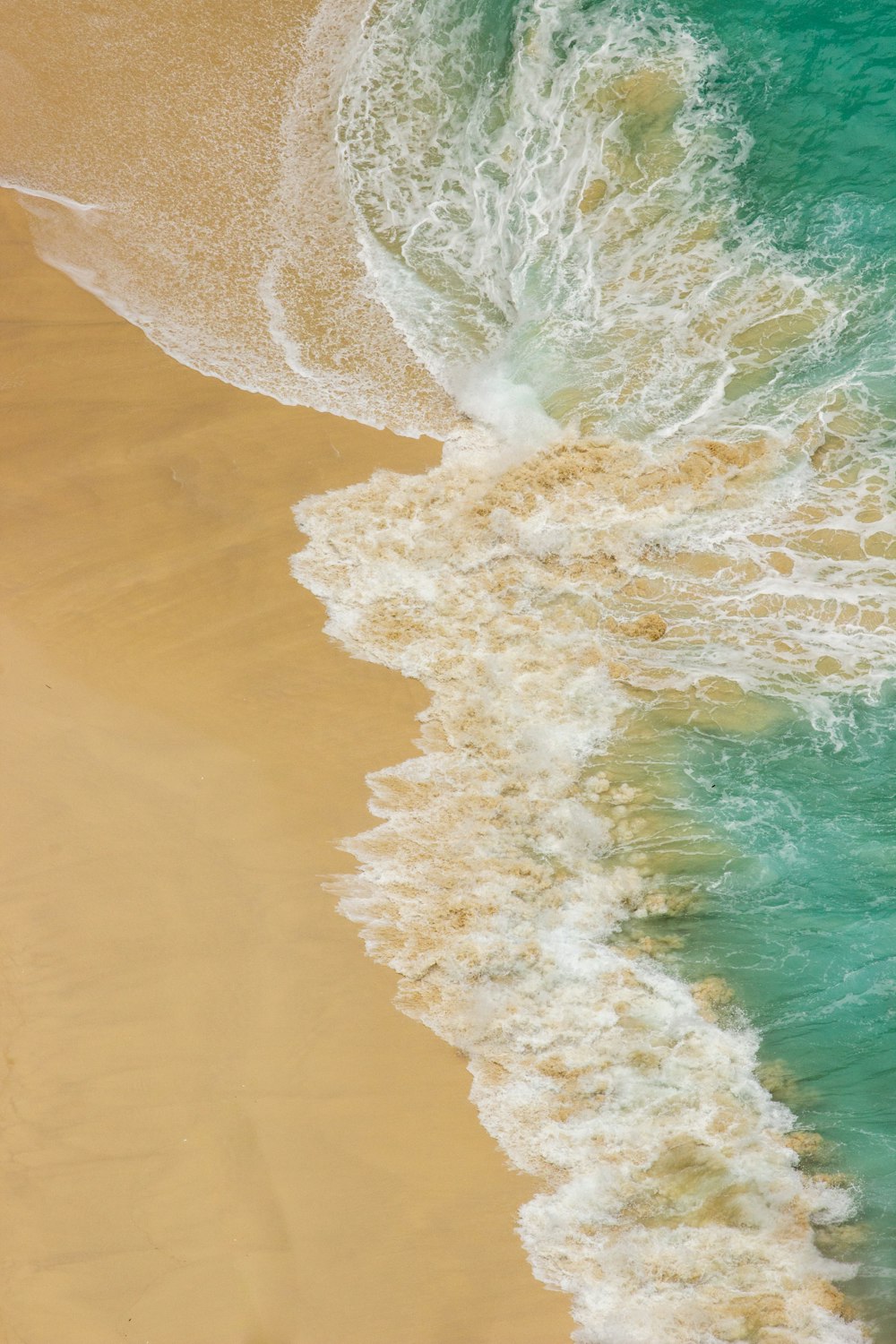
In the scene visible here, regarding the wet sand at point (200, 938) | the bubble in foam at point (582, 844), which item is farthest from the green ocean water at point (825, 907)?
the wet sand at point (200, 938)

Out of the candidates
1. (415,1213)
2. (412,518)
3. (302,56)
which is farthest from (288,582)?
(302,56)

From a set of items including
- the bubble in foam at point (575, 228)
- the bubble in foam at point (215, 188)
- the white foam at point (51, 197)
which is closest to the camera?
the bubble in foam at point (575, 228)

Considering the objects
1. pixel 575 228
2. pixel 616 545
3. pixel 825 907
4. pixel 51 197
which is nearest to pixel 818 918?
pixel 825 907

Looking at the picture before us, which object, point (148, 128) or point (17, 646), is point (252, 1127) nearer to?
point (17, 646)

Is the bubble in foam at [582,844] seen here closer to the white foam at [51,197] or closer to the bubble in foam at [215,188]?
the bubble in foam at [215,188]

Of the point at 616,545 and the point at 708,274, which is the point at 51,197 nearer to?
the point at 708,274

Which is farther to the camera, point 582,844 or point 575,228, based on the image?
point 575,228
